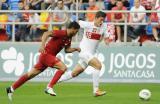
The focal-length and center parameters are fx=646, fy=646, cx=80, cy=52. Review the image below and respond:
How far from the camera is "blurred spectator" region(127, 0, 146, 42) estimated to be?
877 inches

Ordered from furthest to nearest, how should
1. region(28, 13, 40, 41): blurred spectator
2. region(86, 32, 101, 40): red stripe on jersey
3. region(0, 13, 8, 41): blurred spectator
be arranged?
region(0, 13, 8, 41): blurred spectator, region(28, 13, 40, 41): blurred spectator, region(86, 32, 101, 40): red stripe on jersey

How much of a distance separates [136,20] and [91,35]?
512 centimetres

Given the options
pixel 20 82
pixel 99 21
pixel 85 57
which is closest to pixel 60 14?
pixel 85 57

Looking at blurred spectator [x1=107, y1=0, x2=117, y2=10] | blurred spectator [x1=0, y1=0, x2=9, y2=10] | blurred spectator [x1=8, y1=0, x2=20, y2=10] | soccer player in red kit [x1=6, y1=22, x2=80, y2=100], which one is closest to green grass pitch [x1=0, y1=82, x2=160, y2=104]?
soccer player in red kit [x1=6, y1=22, x2=80, y2=100]

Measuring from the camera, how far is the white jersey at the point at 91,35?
682 inches

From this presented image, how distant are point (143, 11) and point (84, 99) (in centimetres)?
682

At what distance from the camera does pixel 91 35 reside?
688 inches

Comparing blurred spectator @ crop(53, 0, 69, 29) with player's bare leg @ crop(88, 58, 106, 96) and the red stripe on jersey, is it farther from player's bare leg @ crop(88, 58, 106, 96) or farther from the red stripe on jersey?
player's bare leg @ crop(88, 58, 106, 96)

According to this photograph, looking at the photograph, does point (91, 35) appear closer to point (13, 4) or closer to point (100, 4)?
point (100, 4)

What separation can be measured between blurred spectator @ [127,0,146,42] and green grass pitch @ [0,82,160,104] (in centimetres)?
205

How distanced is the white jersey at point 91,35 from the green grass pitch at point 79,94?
126 cm

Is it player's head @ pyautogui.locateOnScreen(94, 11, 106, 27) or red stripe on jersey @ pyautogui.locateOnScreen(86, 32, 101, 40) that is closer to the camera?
player's head @ pyautogui.locateOnScreen(94, 11, 106, 27)

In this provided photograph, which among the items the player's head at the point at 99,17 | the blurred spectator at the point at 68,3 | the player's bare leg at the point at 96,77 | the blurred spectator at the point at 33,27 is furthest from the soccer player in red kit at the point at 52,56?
the blurred spectator at the point at 68,3

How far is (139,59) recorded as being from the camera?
22.1 m
